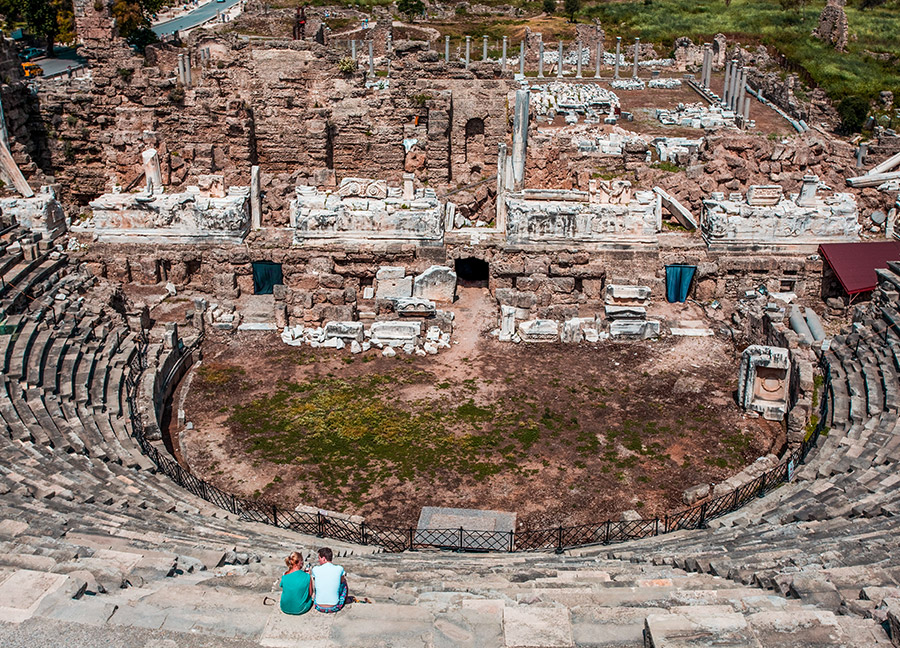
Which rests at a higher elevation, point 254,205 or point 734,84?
point 734,84

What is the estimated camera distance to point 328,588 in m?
10.5

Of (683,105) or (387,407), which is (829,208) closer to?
(387,407)

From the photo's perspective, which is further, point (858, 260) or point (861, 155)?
point (861, 155)

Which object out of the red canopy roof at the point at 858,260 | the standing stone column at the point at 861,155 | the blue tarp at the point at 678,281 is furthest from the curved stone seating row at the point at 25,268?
the standing stone column at the point at 861,155

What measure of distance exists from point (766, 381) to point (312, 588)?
41.6ft

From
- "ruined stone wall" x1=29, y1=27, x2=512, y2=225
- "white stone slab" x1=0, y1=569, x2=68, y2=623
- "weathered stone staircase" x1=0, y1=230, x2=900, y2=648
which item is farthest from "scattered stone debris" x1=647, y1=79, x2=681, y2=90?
"white stone slab" x1=0, y1=569, x2=68, y2=623

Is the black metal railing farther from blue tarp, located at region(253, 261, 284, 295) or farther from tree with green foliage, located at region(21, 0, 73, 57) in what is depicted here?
tree with green foliage, located at region(21, 0, 73, 57)

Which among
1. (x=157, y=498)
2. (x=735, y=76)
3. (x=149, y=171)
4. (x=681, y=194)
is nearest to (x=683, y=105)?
(x=735, y=76)

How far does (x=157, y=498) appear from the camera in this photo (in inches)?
611

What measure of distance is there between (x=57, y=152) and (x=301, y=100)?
902 centimetres

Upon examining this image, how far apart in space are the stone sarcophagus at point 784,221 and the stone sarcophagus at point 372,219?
7814 mm

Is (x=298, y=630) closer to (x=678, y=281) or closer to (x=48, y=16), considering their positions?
(x=678, y=281)

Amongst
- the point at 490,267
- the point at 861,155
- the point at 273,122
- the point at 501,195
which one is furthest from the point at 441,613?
the point at 861,155

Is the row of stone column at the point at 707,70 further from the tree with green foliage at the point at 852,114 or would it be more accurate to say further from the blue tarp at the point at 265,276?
the blue tarp at the point at 265,276
